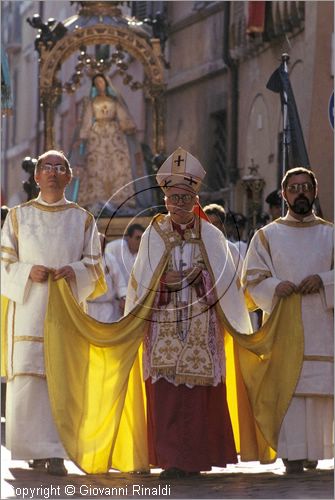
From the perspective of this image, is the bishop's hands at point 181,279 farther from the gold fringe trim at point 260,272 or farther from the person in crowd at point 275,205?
the person in crowd at point 275,205

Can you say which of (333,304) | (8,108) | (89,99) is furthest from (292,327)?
(89,99)

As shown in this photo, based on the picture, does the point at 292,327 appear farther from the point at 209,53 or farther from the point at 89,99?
the point at 209,53

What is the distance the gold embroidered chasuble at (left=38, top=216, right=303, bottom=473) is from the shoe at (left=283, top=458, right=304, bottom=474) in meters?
0.11

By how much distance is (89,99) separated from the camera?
25359 mm

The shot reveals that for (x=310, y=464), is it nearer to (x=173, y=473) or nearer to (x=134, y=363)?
(x=173, y=473)

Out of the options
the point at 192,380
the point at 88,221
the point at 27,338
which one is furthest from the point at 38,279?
the point at 192,380

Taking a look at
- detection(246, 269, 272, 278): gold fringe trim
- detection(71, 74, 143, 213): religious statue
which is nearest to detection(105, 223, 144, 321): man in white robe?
detection(246, 269, 272, 278): gold fringe trim

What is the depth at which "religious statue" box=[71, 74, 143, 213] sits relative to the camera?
82.2 feet

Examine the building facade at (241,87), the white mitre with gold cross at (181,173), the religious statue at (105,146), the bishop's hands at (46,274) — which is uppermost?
the building facade at (241,87)

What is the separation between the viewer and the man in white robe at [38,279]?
477 inches

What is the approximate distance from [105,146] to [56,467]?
1357cm

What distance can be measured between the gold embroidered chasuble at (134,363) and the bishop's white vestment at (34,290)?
0.14 m

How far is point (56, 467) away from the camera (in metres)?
12.0

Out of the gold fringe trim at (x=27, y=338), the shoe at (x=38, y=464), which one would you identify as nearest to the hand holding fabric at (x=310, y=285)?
the gold fringe trim at (x=27, y=338)
